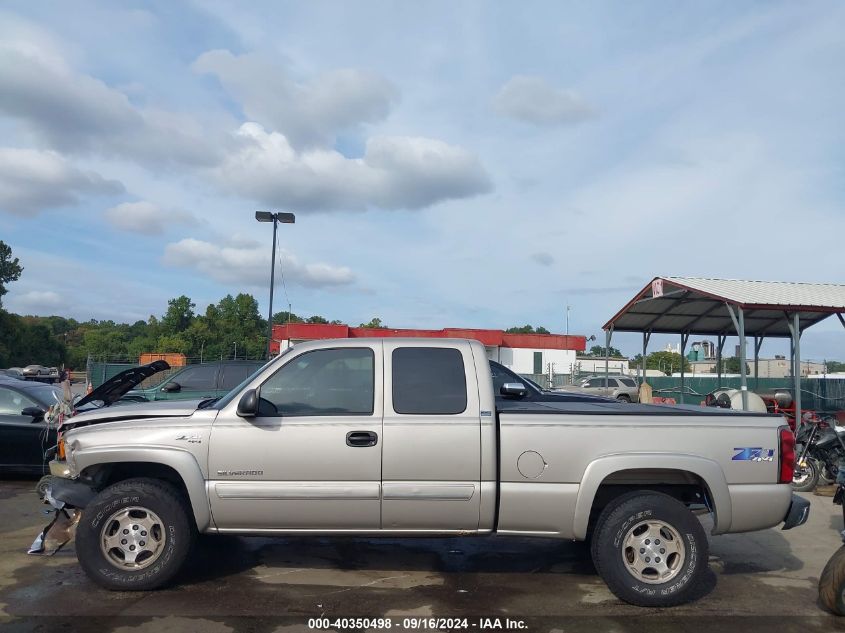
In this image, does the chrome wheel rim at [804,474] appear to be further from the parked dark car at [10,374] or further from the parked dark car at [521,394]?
the parked dark car at [10,374]

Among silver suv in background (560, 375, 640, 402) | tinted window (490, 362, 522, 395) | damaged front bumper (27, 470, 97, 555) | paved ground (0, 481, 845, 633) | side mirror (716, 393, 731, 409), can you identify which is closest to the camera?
paved ground (0, 481, 845, 633)

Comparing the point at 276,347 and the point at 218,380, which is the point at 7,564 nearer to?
the point at 218,380

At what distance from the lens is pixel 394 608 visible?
199 inches

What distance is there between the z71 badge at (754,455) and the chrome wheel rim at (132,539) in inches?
168

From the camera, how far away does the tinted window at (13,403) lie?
9531 millimetres

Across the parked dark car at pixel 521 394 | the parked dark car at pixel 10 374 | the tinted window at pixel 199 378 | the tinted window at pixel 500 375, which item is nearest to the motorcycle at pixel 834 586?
the parked dark car at pixel 521 394

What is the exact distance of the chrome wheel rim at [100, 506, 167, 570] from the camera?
526 cm

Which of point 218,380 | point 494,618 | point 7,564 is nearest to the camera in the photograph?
point 494,618

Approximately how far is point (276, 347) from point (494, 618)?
42.1 metres

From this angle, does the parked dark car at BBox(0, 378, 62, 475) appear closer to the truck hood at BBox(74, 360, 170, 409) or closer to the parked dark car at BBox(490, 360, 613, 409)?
the truck hood at BBox(74, 360, 170, 409)

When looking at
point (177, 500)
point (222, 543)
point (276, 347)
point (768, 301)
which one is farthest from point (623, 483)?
point (276, 347)

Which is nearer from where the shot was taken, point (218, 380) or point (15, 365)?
point (218, 380)

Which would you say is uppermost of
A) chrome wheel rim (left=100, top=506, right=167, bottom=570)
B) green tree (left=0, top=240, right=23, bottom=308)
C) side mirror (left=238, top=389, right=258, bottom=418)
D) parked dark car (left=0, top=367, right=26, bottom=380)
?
green tree (left=0, top=240, right=23, bottom=308)

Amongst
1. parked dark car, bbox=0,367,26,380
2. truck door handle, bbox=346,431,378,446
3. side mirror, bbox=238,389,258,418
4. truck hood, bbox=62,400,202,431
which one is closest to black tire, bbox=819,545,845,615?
truck door handle, bbox=346,431,378,446
